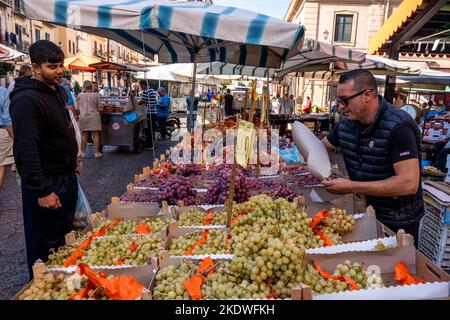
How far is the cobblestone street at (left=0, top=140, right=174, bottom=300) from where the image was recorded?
3.83 metres

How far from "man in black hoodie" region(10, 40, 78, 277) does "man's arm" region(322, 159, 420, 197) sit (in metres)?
2.13

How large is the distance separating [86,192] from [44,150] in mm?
4196

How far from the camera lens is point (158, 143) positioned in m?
12.9

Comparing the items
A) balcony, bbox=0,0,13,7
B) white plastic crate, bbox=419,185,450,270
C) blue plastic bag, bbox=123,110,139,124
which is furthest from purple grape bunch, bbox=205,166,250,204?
balcony, bbox=0,0,13,7

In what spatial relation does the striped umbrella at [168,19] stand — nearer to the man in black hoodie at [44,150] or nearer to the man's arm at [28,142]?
the man in black hoodie at [44,150]

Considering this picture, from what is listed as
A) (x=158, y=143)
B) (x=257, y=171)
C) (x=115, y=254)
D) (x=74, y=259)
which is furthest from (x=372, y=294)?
(x=158, y=143)

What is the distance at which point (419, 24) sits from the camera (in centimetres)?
656

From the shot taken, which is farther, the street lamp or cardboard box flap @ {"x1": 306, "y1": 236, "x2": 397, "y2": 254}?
the street lamp

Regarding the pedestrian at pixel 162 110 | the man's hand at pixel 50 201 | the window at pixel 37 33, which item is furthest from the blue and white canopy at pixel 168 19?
the window at pixel 37 33

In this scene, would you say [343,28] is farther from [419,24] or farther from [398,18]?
[398,18]

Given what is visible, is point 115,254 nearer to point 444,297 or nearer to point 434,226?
point 444,297

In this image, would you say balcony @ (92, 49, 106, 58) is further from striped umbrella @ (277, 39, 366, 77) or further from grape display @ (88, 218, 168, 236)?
grape display @ (88, 218, 168, 236)

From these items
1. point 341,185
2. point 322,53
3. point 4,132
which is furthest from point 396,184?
point 4,132
